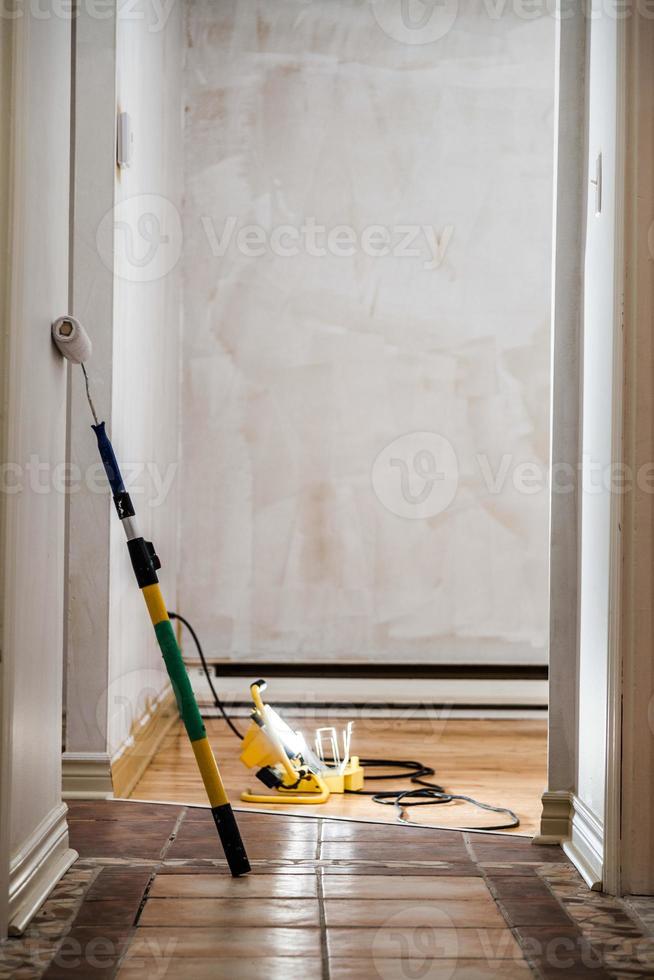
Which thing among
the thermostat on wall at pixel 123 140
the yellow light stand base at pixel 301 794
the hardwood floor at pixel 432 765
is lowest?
the hardwood floor at pixel 432 765

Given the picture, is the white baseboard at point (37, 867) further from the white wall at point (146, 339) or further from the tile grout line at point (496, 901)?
the tile grout line at point (496, 901)

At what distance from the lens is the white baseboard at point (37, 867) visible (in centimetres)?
174

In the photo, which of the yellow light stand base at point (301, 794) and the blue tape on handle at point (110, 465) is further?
the yellow light stand base at point (301, 794)

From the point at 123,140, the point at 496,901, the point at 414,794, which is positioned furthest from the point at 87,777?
the point at 123,140

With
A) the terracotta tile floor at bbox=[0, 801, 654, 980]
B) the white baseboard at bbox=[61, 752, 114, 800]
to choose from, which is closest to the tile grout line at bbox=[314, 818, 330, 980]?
the terracotta tile floor at bbox=[0, 801, 654, 980]

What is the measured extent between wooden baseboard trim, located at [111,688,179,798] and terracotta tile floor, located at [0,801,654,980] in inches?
14.5

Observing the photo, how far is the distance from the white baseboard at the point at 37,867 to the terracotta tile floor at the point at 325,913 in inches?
0.9

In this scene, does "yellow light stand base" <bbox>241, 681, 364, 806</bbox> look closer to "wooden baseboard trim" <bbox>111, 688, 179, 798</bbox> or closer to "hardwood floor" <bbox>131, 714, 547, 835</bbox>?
"hardwood floor" <bbox>131, 714, 547, 835</bbox>

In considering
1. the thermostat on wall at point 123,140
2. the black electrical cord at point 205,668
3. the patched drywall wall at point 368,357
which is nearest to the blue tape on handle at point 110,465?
the thermostat on wall at point 123,140

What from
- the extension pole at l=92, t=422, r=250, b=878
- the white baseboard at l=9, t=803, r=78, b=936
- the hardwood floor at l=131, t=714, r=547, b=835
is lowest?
the hardwood floor at l=131, t=714, r=547, b=835

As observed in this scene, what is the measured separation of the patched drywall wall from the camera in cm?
428

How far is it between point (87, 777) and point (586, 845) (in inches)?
50.6

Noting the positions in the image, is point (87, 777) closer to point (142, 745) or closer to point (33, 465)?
point (142, 745)

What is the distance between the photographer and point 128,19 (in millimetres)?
3041
